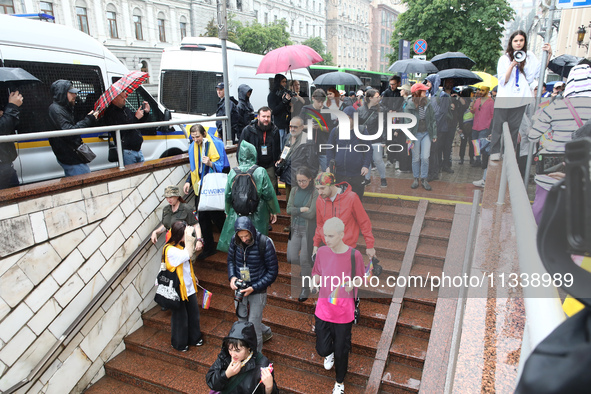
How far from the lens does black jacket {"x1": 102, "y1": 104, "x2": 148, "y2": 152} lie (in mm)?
5879

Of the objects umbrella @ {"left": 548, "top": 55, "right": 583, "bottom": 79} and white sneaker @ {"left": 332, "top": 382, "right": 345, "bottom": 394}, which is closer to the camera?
white sneaker @ {"left": 332, "top": 382, "right": 345, "bottom": 394}

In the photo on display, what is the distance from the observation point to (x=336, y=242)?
3.68m

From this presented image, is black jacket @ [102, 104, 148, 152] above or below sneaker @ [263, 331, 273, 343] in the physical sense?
above

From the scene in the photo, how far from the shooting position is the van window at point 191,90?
10.1m

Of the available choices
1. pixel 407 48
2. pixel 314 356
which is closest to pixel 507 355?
pixel 314 356

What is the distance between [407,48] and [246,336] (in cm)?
1394

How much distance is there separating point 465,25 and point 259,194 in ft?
87.6

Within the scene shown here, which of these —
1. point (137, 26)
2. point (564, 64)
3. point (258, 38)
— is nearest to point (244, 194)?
point (564, 64)

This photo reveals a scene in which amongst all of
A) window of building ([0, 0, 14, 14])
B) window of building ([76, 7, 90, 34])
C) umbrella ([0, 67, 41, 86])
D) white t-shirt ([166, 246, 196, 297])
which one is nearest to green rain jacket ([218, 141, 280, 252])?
white t-shirt ([166, 246, 196, 297])

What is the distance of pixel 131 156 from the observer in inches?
247

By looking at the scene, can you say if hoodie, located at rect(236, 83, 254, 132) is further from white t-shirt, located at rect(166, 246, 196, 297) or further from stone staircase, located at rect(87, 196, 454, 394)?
white t-shirt, located at rect(166, 246, 196, 297)

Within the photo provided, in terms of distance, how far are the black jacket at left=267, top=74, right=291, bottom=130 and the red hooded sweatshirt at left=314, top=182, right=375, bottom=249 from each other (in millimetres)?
3714

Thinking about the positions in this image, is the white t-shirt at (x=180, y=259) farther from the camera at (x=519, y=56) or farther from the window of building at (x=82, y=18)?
the window of building at (x=82, y=18)

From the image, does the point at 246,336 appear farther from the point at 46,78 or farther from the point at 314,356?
the point at 46,78
